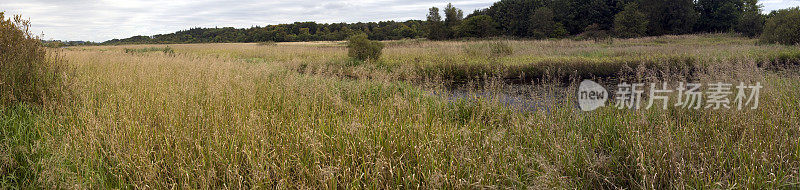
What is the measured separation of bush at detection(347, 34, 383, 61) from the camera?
13609 mm

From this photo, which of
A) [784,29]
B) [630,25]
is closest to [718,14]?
[630,25]

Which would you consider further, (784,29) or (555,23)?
(555,23)

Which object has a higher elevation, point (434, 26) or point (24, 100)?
point (434, 26)

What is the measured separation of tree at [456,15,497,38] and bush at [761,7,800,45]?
28.2 metres

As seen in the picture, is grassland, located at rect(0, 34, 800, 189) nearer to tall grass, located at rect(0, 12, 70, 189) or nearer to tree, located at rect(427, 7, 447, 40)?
tall grass, located at rect(0, 12, 70, 189)

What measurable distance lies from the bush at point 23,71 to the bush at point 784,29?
74.0 feet

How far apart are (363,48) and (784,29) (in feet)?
57.0

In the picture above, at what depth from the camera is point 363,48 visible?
13664mm

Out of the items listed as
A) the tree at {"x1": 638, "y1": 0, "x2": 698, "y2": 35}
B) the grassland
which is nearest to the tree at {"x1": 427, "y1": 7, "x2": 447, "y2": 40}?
the tree at {"x1": 638, "y1": 0, "x2": 698, "y2": 35}

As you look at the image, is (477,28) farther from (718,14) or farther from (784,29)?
(784,29)

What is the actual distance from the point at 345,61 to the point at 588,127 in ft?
34.7

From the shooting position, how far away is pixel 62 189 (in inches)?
91.7

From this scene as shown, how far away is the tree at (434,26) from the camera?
4366 centimetres
